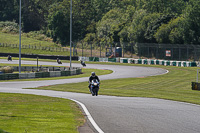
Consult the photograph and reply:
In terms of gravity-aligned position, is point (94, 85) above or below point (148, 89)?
above

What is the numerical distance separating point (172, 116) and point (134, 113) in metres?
1.54

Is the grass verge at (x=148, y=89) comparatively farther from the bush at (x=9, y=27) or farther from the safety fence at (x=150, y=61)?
the bush at (x=9, y=27)

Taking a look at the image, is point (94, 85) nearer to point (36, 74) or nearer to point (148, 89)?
point (148, 89)

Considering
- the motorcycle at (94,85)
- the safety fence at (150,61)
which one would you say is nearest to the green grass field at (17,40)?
the safety fence at (150,61)

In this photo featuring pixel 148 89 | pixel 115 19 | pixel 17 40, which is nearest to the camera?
pixel 148 89

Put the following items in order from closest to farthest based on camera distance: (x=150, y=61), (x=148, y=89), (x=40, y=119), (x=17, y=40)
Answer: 1. (x=40, y=119)
2. (x=148, y=89)
3. (x=150, y=61)
4. (x=17, y=40)

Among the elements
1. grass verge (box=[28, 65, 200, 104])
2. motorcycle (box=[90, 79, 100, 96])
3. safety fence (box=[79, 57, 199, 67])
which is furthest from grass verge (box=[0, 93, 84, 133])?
safety fence (box=[79, 57, 199, 67])

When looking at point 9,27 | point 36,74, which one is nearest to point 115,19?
point 9,27

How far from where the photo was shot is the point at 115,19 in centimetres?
12081

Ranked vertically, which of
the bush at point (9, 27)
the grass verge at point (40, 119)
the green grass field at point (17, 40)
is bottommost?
the grass verge at point (40, 119)

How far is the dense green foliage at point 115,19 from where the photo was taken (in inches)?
3346

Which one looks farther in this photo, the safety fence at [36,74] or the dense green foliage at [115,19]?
the dense green foliage at [115,19]

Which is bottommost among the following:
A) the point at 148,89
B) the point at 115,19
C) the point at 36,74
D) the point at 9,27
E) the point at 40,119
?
the point at 148,89

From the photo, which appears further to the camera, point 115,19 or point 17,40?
point 17,40
